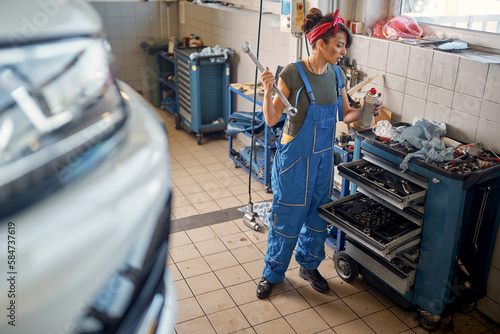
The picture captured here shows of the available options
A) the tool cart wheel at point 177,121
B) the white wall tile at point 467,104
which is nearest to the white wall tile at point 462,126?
the white wall tile at point 467,104

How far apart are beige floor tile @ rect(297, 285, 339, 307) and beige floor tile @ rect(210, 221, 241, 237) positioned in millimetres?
885

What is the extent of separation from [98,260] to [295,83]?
2343 mm

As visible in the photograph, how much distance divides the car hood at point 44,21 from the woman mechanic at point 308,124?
198 cm

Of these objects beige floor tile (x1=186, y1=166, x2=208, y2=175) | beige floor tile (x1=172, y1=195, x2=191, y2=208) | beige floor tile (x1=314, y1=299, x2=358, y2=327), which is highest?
beige floor tile (x1=186, y1=166, x2=208, y2=175)

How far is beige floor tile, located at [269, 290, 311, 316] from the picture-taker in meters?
2.96

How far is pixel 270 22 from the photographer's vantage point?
16.0 ft

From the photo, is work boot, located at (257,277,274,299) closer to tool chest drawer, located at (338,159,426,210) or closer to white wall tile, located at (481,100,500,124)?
tool chest drawer, located at (338,159,426,210)

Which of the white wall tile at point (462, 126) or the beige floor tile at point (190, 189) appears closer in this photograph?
the white wall tile at point (462, 126)

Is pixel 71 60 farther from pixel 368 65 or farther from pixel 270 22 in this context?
pixel 270 22

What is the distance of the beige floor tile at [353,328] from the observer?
276 centimetres

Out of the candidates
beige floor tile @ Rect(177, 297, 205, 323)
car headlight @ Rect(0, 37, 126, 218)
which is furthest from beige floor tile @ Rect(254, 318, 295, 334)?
car headlight @ Rect(0, 37, 126, 218)

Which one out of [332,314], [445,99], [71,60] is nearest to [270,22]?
[445,99]

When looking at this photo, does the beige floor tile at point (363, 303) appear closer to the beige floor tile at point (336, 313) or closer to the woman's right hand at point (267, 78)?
the beige floor tile at point (336, 313)

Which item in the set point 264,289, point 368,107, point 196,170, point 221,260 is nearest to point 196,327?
point 264,289
